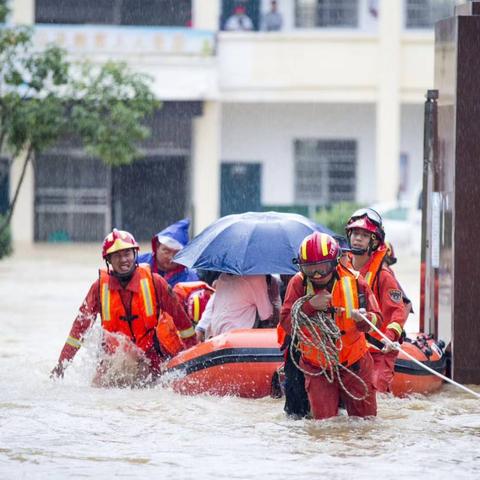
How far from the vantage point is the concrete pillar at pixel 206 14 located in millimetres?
36656

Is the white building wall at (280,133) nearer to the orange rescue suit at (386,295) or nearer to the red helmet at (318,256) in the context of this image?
the orange rescue suit at (386,295)

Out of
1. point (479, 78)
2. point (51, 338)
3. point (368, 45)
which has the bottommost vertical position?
point (51, 338)

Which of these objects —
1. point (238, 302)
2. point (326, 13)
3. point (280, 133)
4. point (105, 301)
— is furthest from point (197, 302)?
point (326, 13)

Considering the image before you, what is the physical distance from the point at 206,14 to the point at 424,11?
19.3 feet

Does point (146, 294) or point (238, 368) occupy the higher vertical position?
point (146, 294)

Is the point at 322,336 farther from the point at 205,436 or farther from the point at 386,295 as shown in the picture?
the point at 386,295

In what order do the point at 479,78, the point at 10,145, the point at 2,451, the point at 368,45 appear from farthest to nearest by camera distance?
the point at 368,45, the point at 10,145, the point at 479,78, the point at 2,451

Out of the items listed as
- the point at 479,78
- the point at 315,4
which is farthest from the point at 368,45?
the point at 479,78

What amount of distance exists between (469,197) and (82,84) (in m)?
13.4

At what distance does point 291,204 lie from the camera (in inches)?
1480

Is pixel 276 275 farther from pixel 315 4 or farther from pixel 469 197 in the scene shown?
pixel 315 4

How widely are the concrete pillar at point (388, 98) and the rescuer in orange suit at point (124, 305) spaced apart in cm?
2576

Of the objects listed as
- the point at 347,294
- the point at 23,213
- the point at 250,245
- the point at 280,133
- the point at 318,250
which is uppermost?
the point at 280,133

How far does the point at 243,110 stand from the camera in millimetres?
37938
